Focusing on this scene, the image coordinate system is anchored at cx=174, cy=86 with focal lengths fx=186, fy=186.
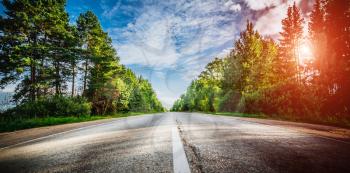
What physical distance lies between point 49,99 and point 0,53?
6491 millimetres

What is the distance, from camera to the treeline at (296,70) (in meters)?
15.4

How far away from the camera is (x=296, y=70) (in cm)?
2928

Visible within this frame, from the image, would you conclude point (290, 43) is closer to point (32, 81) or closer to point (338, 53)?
point (338, 53)

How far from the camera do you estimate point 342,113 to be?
1398 centimetres

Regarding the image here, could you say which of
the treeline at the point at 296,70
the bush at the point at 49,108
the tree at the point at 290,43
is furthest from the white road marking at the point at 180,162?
the tree at the point at 290,43

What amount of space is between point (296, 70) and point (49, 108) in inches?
1313

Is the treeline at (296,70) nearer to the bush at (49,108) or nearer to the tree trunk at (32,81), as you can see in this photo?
the bush at (49,108)

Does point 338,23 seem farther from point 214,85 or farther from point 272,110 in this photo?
point 214,85

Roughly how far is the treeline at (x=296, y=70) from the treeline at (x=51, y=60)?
19.9m

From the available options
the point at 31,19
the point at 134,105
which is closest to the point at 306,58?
the point at 31,19

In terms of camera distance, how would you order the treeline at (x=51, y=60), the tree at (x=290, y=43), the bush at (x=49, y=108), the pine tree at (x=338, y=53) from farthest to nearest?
the tree at (x=290, y=43) < the treeline at (x=51, y=60) < the bush at (x=49, y=108) < the pine tree at (x=338, y=53)

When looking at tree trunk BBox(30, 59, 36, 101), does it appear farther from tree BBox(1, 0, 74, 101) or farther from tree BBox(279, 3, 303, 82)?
tree BBox(279, 3, 303, 82)

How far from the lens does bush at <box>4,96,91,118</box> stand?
1543cm

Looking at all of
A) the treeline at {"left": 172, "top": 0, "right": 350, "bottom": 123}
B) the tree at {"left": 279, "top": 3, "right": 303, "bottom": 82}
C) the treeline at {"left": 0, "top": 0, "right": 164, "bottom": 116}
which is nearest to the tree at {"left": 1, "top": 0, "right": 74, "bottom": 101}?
the treeline at {"left": 0, "top": 0, "right": 164, "bottom": 116}
